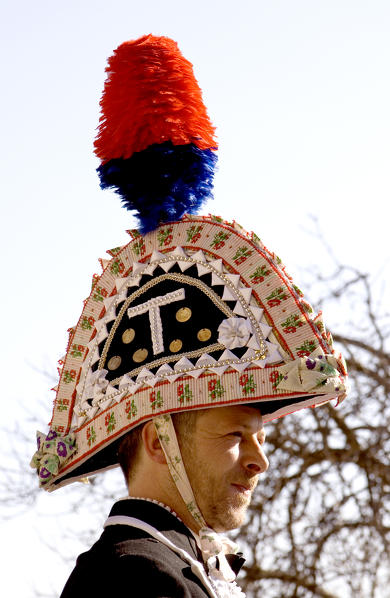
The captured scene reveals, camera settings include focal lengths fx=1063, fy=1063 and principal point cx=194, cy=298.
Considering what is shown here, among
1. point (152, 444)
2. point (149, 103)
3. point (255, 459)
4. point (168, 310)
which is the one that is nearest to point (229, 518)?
point (255, 459)

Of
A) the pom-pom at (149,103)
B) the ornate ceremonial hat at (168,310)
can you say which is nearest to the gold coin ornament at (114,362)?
the ornate ceremonial hat at (168,310)

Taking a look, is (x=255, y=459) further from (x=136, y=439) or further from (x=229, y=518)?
(x=136, y=439)

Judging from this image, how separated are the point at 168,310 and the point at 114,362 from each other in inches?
11.2

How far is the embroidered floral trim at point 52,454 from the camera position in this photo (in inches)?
152

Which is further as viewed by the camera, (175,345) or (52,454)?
(52,454)

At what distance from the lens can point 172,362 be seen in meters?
3.63

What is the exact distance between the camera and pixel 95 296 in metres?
4.11

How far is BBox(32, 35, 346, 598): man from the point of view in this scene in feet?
11.2

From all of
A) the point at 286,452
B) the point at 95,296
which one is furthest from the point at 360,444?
the point at 95,296

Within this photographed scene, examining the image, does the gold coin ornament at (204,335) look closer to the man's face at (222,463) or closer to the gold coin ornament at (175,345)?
the gold coin ornament at (175,345)

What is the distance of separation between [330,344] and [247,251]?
1.50ft

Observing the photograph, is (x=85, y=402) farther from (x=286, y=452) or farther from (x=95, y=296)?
(x=286, y=452)

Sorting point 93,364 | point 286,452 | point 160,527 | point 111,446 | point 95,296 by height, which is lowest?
point 160,527

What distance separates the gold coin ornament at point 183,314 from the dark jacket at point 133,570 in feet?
2.34
